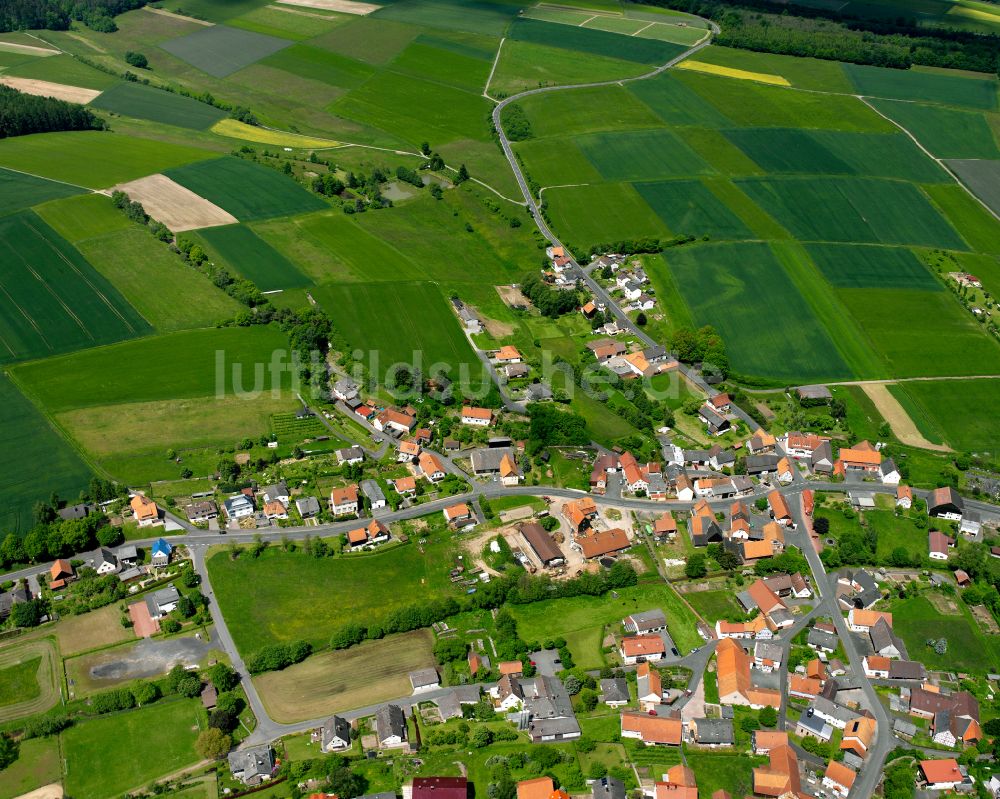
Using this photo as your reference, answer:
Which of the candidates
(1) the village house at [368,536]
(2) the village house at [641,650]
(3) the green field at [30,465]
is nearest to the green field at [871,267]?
(2) the village house at [641,650]

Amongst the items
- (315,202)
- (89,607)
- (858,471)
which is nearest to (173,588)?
(89,607)

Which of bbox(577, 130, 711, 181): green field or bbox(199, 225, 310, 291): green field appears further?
bbox(577, 130, 711, 181): green field

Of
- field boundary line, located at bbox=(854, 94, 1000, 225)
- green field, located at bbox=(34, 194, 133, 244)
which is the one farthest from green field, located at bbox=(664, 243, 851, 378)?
green field, located at bbox=(34, 194, 133, 244)

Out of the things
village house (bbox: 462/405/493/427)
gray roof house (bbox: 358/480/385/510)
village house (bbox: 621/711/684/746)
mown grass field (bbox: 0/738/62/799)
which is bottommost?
mown grass field (bbox: 0/738/62/799)

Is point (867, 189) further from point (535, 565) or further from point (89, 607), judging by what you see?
point (89, 607)

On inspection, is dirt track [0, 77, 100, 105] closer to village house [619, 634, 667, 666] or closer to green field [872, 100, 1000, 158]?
village house [619, 634, 667, 666]

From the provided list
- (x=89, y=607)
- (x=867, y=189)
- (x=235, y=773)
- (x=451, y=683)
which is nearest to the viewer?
(x=235, y=773)

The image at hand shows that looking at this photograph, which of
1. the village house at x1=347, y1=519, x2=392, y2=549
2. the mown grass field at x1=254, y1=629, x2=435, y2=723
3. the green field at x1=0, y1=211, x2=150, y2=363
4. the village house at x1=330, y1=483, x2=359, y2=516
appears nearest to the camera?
the mown grass field at x1=254, y1=629, x2=435, y2=723

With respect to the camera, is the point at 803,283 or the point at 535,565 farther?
the point at 803,283
